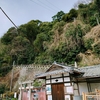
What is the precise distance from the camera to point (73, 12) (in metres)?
23.1

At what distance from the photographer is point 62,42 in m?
18.9

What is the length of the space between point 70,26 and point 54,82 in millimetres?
12885

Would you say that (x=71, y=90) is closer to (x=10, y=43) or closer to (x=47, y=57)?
(x=47, y=57)

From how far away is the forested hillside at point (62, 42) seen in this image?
53.0 feet

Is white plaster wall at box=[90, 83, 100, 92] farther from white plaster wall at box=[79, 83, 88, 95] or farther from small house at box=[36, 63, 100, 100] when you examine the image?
white plaster wall at box=[79, 83, 88, 95]

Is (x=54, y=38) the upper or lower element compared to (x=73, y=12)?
lower

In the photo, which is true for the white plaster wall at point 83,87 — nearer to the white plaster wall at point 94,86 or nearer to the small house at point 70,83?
the small house at point 70,83

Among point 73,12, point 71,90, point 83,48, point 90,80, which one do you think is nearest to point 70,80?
point 71,90

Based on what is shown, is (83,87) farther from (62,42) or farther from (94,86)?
(62,42)

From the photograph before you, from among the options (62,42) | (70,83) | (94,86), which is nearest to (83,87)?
(94,86)

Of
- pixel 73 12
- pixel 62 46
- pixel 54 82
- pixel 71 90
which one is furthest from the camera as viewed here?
pixel 73 12

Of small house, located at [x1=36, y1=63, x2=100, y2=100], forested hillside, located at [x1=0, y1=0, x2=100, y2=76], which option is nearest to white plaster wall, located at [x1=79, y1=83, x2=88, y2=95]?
small house, located at [x1=36, y1=63, x2=100, y2=100]

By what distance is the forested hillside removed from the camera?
1614cm

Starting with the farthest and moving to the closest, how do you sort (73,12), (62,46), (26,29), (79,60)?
(26,29)
(73,12)
(62,46)
(79,60)
